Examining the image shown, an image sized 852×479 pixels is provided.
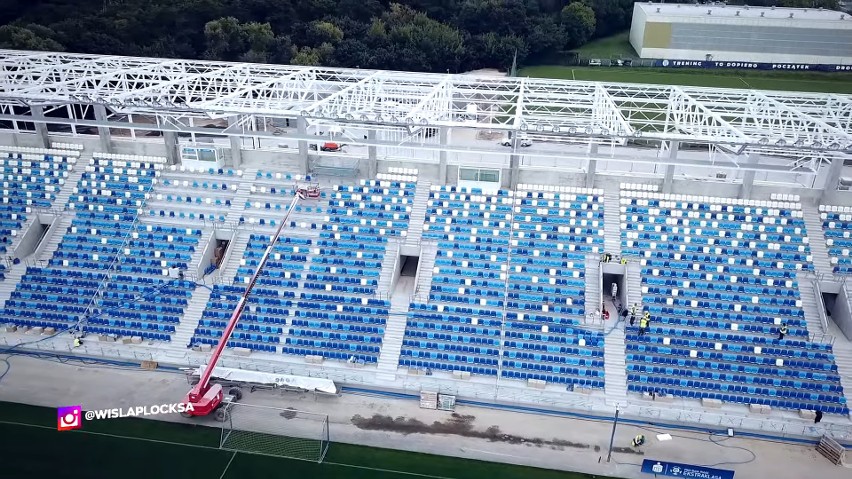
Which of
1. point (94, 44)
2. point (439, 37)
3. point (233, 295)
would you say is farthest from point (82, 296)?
point (439, 37)

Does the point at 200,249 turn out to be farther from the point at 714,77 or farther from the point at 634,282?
the point at 714,77

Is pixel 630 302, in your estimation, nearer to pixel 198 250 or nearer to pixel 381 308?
pixel 381 308

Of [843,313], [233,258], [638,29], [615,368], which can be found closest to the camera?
[615,368]

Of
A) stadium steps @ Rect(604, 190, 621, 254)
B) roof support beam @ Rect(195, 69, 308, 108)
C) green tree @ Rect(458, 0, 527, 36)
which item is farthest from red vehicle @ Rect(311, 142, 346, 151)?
green tree @ Rect(458, 0, 527, 36)

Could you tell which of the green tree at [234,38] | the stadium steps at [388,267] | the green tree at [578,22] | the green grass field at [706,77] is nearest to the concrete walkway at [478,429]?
the stadium steps at [388,267]

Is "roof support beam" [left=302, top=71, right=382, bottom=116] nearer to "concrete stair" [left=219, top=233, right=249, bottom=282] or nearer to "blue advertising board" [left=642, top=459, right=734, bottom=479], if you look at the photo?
"concrete stair" [left=219, top=233, right=249, bottom=282]

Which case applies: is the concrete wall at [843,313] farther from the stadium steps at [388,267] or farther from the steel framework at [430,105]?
the stadium steps at [388,267]

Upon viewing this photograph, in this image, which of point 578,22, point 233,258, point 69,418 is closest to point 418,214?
point 233,258
